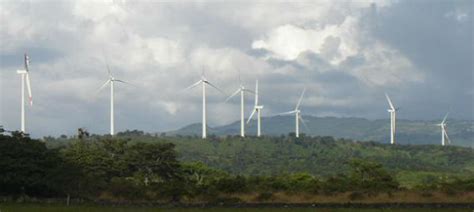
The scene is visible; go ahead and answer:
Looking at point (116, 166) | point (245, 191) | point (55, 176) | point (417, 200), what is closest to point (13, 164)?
point (55, 176)

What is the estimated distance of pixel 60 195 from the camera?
80375 mm

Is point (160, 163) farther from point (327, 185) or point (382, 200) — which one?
point (382, 200)

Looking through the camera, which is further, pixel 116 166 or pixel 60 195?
pixel 116 166

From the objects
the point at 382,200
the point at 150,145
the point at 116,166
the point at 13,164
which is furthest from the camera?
the point at 150,145

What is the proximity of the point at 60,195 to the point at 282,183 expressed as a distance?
26377 millimetres

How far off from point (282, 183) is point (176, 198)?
2277 cm

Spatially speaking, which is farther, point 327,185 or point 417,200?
point 327,185

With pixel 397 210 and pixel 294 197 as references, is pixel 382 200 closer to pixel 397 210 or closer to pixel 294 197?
pixel 294 197

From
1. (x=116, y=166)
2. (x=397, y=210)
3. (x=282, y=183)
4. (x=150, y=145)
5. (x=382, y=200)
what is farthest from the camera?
(x=150, y=145)

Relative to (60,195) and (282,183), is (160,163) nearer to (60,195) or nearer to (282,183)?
(282,183)

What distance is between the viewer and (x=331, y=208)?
59562 mm

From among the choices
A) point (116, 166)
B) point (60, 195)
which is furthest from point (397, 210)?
point (116, 166)

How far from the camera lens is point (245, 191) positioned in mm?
80375

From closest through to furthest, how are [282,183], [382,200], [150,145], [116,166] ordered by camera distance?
[382,200] → [282,183] → [116,166] → [150,145]
